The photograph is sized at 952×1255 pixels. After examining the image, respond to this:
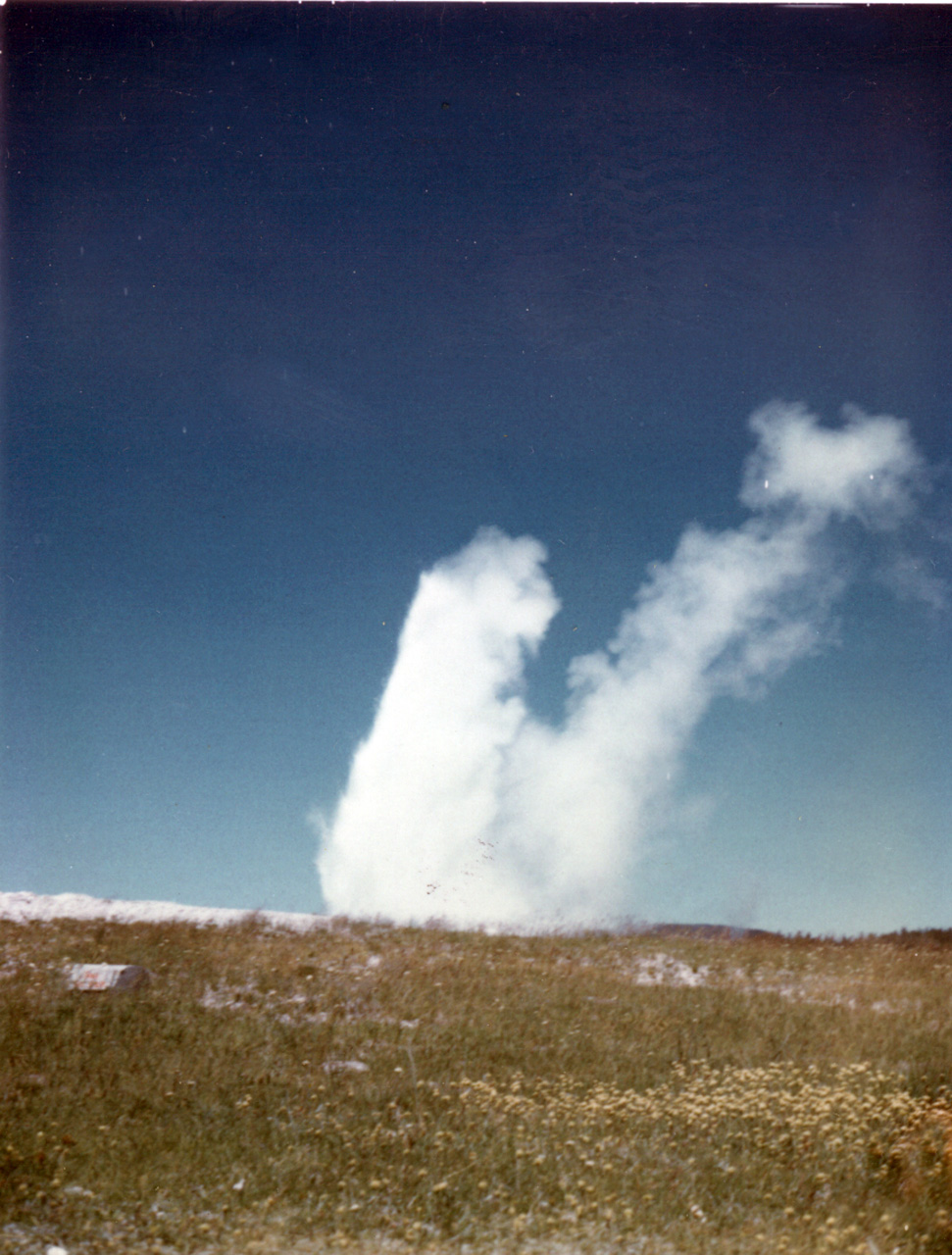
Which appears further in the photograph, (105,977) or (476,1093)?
(105,977)

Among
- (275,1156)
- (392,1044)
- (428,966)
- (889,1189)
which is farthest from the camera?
(428,966)

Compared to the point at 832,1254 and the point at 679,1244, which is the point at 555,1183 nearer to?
the point at 679,1244

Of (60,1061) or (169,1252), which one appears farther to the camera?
(60,1061)

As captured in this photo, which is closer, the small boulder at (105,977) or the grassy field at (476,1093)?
the grassy field at (476,1093)

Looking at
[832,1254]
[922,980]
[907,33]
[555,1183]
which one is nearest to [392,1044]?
[555,1183]

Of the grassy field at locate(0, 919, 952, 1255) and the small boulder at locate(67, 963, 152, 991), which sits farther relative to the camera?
the small boulder at locate(67, 963, 152, 991)

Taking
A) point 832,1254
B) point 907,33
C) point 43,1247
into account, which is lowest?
point 43,1247

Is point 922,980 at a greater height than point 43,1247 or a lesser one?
greater

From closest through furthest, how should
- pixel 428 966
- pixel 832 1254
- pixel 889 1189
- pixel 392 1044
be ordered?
pixel 832 1254 → pixel 889 1189 → pixel 392 1044 → pixel 428 966
